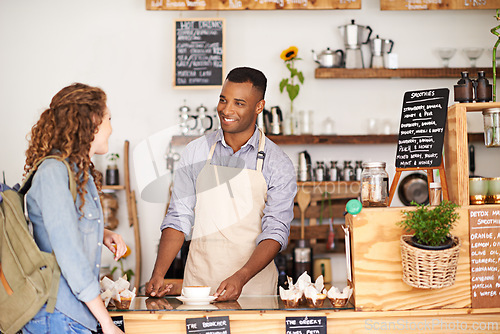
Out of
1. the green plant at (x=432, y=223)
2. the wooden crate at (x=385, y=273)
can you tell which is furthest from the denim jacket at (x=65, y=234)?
the green plant at (x=432, y=223)

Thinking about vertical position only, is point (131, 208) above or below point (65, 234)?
below

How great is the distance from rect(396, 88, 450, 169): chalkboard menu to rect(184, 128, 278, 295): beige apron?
2.16 feet

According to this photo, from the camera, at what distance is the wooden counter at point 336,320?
191cm

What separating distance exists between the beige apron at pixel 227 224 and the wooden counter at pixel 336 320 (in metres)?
0.55

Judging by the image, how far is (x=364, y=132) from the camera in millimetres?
4719

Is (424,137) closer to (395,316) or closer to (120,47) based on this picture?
(395,316)

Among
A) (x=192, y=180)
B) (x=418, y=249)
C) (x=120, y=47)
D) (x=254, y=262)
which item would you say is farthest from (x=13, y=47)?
(x=418, y=249)

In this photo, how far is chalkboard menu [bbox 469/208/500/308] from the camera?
203 centimetres

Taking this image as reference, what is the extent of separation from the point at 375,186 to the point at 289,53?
267 cm

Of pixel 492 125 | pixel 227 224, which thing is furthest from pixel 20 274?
pixel 492 125

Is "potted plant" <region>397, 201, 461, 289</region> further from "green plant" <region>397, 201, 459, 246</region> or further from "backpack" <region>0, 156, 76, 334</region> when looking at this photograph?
"backpack" <region>0, 156, 76, 334</region>

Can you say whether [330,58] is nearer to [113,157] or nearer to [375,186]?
[113,157]

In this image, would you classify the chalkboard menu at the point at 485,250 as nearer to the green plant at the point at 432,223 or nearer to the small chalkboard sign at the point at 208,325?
the green plant at the point at 432,223

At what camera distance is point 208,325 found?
1883mm
